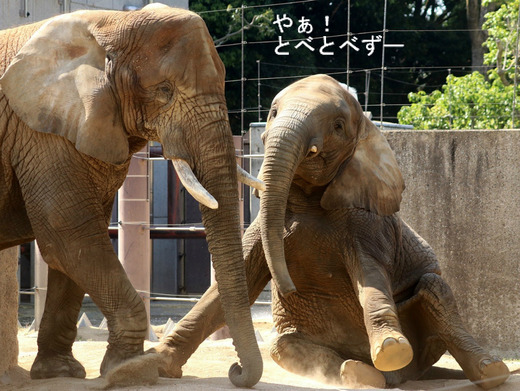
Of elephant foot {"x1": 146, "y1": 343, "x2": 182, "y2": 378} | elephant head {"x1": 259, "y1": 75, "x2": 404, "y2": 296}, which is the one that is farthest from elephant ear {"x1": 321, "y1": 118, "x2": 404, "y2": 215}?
elephant foot {"x1": 146, "y1": 343, "x2": 182, "y2": 378}

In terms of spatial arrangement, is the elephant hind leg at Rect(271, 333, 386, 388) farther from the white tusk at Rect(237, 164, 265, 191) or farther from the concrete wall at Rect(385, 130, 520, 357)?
the concrete wall at Rect(385, 130, 520, 357)

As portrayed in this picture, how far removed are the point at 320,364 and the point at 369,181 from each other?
1.11 m

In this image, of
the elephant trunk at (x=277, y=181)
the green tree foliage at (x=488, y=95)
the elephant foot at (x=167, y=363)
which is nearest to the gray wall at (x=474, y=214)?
the elephant trunk at (x=277, y=181)

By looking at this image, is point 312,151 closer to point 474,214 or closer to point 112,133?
point 112,133

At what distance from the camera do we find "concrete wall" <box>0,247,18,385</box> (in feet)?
19.0

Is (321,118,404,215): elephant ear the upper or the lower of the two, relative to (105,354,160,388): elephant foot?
upper

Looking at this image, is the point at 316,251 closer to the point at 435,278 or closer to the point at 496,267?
the point at 435,278

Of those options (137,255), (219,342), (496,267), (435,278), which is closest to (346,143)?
(435,278)

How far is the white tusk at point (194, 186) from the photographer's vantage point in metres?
4.27

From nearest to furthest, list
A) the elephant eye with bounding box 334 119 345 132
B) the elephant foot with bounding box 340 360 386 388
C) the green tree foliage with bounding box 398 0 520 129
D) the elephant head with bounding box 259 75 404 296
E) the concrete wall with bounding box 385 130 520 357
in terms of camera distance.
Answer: the elephant head with bounding box 259 75 404 296 < the elephant foot with bounding box 340 360 386 388 < the elephant eye with bounding box 334 119 345 132 < the concrete wall with bounding box 385 130 520 357 < the green tree foliage with bounding box 398 0 520 129

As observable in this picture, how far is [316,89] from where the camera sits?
581cm

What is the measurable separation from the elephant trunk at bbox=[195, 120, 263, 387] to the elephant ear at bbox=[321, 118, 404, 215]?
1.36 meters

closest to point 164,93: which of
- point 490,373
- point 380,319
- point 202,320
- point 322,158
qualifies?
point 322,158

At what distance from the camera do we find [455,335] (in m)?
5.75
